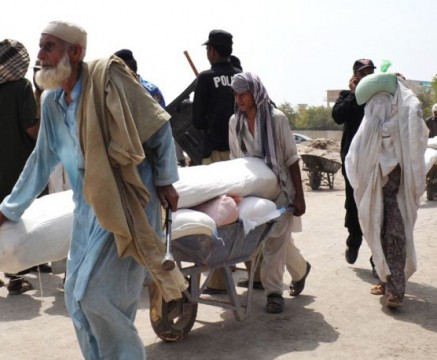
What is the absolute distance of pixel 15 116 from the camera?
277 inches

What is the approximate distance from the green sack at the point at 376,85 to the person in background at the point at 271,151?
0.80 metres

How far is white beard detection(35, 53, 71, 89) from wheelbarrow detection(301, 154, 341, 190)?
493 inches

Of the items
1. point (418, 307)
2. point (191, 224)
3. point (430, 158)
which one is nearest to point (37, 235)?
point (191, 224)

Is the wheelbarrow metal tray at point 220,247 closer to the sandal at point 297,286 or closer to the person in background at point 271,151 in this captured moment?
the person in background at point 271,151

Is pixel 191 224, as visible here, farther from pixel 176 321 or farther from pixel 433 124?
pixel 433 124

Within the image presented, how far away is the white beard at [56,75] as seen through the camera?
3.59 meters

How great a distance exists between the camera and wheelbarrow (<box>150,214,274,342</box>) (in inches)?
192

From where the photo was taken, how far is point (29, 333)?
5.57 metres

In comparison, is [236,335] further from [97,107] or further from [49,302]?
[97,107]

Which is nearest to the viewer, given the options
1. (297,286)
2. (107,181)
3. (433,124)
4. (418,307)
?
(107,181)

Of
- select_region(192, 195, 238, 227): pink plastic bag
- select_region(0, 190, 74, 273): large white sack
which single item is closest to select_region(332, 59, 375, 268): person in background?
select_region(192, 195, 238, 227): pink plastic bag

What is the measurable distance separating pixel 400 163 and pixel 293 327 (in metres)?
1.59

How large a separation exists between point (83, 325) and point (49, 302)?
9.76 ft

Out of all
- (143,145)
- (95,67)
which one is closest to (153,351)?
(143,145)
